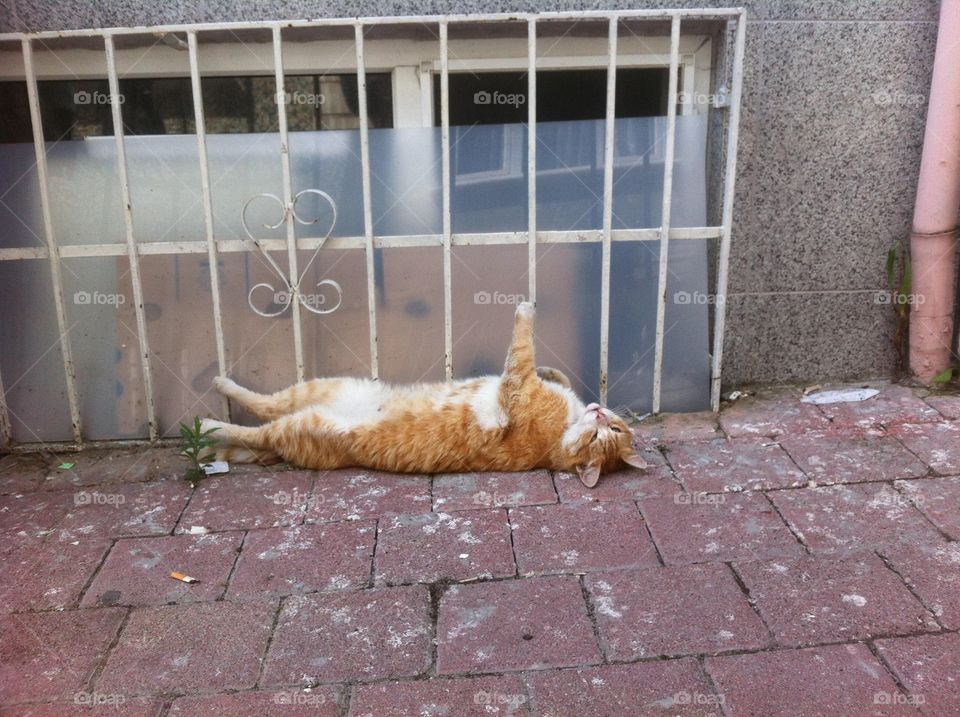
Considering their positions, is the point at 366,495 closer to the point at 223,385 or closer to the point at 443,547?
the point at 443,547

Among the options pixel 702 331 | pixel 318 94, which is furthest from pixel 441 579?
pixel 318 94

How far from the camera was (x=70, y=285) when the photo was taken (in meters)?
4.26

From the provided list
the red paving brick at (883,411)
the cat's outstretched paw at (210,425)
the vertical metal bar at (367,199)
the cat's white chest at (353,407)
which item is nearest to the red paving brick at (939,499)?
the red paving brick at (883,411)

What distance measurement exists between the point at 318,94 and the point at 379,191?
619 millimetres

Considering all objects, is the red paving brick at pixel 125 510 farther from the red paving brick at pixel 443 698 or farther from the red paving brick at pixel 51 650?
the red paving brick at pixel 443 698

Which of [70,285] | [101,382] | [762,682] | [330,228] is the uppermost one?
[330,228]

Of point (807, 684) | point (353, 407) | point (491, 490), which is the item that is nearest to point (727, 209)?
point (491, 490)

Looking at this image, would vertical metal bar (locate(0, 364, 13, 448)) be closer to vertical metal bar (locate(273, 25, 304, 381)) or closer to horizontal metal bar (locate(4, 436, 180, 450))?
horizontal metal bar (locate(4, 436, 180, 450))

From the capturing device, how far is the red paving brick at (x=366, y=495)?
→ 3682mm

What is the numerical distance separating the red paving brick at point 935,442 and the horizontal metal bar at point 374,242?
1428 millimetres

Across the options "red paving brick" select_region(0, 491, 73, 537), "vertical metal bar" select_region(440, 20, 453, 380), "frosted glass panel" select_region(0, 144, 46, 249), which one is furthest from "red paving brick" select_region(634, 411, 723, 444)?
"frosted glass panel" select_region(0, 144, 46, 249)

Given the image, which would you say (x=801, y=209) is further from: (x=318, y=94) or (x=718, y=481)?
(x=318, y=94)

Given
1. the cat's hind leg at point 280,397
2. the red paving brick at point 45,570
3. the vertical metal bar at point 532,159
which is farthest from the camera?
the cat's hind leg at point 280,397

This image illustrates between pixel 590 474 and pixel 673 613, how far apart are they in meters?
0.98
